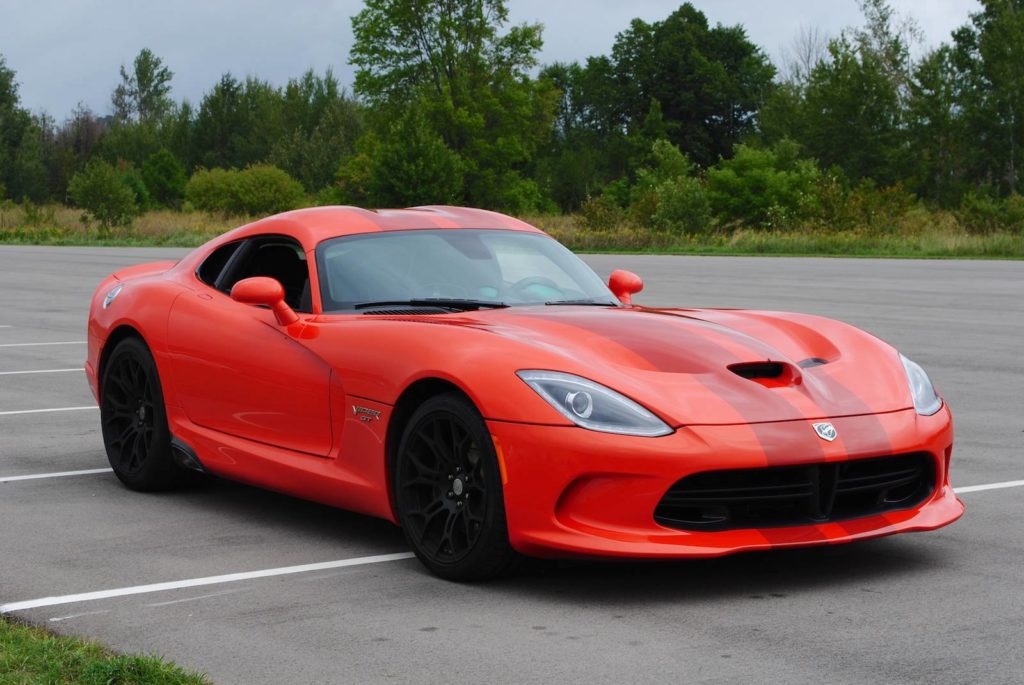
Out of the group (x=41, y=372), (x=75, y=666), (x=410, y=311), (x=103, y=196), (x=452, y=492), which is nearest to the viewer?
(x=75, y=666)

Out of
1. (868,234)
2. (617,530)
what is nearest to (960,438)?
(617,530)

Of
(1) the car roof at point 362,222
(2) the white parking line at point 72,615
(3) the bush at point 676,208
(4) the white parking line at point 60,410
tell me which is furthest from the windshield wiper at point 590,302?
(3) the bush at point 676,208

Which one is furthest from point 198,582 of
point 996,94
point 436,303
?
point 996,94

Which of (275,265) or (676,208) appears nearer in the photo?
(275,265)

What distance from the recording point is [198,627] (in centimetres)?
466

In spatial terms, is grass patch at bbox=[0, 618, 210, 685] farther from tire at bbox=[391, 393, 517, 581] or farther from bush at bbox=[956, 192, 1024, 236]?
bush at bbox=[956, 192, 1024, 236]

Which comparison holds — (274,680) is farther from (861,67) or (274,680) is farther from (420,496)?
(861,67)

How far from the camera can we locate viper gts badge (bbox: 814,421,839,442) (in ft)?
16.4

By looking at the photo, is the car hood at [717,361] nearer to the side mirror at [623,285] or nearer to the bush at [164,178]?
the side mirror at [623,285]

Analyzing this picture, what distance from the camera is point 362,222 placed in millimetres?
6602

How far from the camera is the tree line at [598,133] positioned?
60.9m

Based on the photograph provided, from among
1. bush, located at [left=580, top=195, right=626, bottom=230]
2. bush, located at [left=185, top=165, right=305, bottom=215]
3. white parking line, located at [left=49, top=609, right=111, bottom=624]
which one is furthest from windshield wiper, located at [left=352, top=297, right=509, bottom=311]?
bush, located at [left=185, top=165, right=305, bottom=215]

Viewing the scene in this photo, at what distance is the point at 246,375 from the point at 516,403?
177 cm

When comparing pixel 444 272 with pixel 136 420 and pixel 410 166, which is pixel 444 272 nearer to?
pixel 136 420
